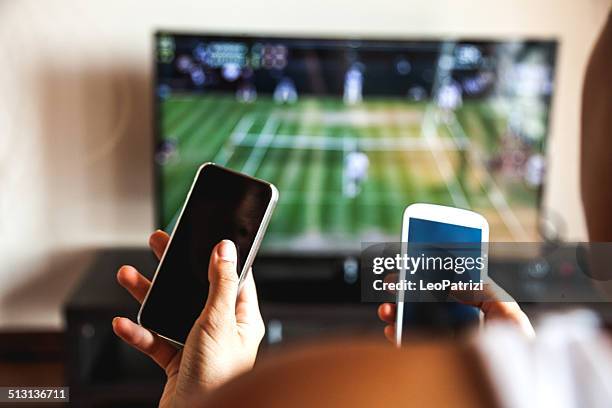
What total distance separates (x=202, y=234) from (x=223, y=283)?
0.10 meters

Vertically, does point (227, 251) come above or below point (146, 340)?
above

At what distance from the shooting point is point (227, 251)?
0.53 metres

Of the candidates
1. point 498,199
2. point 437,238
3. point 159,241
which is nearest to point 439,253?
point 437,238

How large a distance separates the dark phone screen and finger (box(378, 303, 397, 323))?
0.12 m

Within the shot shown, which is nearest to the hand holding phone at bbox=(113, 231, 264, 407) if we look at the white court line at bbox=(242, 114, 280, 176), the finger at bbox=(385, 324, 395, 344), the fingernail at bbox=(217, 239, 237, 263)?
the fingernail at bbox=(217, 239, 237, 263)

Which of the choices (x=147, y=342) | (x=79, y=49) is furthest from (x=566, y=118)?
(x=147, y=342)

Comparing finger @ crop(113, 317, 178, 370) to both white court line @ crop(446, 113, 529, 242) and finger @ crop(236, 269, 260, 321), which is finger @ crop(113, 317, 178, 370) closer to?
finger @ crop(236, 269, 260, 321)

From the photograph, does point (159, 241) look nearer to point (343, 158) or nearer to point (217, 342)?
point (217, 342)

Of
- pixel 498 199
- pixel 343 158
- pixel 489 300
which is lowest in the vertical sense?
pixel 498 199

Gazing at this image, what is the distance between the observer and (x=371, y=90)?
175 cm

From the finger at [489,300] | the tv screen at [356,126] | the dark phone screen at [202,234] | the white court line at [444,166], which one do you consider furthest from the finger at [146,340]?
the white court line at [444,166]

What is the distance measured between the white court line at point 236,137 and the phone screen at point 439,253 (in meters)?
1.23

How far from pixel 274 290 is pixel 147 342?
1083mm

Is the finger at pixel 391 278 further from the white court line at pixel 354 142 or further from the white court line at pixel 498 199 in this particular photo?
the white court line at pixel 498 199
